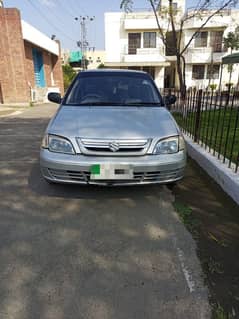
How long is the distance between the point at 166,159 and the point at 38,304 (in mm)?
1863

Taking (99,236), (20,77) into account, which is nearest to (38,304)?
(99,236)

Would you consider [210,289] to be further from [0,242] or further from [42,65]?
[42,65]

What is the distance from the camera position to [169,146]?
290 centimetres

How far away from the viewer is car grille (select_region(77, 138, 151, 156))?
8.95 ft

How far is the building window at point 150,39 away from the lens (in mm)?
25516

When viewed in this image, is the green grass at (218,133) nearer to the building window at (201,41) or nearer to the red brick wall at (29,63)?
the red brick wall at (29,63)

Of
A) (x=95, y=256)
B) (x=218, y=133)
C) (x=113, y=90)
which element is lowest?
(x=95, y=256)

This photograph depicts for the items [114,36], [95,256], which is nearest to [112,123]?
[95,256]

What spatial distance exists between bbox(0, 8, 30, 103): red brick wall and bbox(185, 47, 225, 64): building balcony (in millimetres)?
17080

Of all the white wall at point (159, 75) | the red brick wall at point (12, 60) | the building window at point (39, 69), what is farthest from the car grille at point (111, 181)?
the white wall at point (159, 75)

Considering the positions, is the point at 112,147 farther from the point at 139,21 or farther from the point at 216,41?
the point at 216,41

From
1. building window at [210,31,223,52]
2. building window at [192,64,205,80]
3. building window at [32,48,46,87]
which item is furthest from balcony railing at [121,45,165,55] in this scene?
building window at [32,48,46,87]

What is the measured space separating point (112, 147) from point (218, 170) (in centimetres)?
173

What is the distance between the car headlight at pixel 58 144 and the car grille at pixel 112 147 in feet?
0.45
